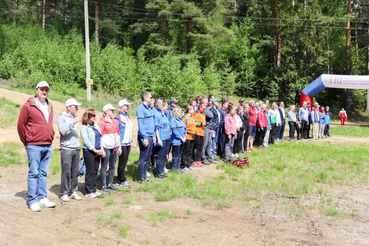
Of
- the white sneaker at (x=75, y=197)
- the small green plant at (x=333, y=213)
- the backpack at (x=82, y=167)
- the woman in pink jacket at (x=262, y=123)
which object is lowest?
the small green plant at (x=333, y=213)

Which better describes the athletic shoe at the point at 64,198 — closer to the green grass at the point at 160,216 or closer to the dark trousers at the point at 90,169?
the dark trousers at the point at 90,169

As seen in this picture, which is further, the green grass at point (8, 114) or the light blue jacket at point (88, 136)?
the green grass at point (8, 114)

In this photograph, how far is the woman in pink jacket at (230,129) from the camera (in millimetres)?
10297

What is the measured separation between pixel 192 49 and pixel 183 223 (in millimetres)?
29376

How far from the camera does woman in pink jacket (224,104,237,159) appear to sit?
405 inches

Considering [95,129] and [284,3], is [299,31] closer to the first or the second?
[284,3]

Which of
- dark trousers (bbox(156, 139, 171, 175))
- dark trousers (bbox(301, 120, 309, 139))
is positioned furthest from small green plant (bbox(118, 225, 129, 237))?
dark trousers (bbox(301, 120, 309, 139))

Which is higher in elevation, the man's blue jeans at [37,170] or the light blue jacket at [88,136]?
the light blue jacket at [88,136]

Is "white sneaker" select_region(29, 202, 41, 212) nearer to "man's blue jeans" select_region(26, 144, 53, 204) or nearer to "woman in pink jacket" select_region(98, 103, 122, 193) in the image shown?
"man's blue jeans" select_region(26, 144, 53, 204)

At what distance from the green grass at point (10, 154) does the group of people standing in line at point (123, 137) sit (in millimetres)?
3216

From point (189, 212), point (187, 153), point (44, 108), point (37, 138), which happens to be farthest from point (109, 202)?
point (187, 153)

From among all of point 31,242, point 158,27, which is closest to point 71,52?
point 158,27

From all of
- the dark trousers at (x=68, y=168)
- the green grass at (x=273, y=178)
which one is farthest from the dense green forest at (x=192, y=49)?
the dark trousers at (x=68, y=168)

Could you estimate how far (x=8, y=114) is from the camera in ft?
44.8
